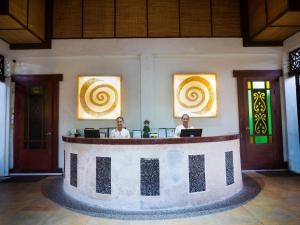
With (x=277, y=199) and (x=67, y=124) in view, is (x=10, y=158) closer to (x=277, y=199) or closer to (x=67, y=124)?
(x=67, y=124)

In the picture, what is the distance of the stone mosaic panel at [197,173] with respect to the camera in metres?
3.71

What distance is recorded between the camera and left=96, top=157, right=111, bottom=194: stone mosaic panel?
3.73 meters

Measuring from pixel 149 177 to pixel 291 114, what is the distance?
4384mm

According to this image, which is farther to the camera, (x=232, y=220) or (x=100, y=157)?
(x=100, y=157)

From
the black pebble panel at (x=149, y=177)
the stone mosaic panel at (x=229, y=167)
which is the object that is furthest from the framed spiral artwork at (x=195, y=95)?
the black pebble panel at (x=149, y=177)

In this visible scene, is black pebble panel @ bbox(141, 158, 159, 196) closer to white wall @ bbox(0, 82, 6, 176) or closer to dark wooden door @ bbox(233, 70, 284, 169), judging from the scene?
dark wooden door @ bbox(233, 70, 284, 169)

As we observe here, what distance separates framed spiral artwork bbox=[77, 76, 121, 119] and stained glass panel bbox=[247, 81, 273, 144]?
130 inches

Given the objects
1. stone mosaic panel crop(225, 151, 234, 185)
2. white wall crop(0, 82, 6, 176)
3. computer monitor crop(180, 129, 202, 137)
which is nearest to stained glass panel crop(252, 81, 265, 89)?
stone mosaic panel crop(225, 151, 234, 185)

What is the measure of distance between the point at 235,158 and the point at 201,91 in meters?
2.40

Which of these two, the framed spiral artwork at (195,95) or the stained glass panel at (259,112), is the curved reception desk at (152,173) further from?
the stained glass panel at (259,112)

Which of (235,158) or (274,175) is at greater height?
(235,158)

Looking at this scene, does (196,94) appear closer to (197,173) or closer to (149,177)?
(197,173)

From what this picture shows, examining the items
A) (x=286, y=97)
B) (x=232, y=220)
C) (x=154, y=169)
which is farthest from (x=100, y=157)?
(x=286, y=97)

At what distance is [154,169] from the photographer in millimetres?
3623
